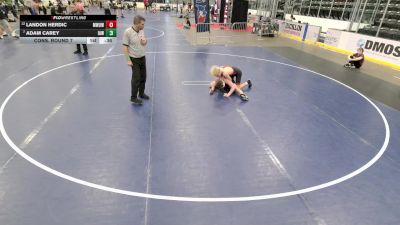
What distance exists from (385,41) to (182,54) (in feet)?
36.3

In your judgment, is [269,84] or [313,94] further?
[269,84]

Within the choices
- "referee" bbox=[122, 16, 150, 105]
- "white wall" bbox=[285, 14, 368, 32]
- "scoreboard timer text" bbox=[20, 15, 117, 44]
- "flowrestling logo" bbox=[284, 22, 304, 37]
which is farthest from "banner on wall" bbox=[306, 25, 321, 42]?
"referee" bbox=[122, 16, 150, 105]

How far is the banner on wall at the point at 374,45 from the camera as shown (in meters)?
14.3

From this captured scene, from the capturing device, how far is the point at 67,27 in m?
12.5

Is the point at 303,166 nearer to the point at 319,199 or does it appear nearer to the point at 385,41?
the point at 319,199

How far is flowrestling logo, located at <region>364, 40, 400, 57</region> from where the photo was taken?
558 inches

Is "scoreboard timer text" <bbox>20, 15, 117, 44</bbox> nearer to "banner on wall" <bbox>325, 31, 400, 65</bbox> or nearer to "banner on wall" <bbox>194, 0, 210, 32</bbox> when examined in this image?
"banner on wall" <bbox>194, 0, 210, 32</bbox>

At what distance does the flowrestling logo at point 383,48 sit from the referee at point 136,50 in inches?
535

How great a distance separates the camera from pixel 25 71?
10.6m

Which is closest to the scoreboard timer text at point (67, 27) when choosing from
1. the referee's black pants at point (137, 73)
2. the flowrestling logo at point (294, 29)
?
the referee's black pants at point (137, 73)

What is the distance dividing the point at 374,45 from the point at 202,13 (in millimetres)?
11128

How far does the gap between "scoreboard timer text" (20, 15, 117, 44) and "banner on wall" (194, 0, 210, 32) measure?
305 inches

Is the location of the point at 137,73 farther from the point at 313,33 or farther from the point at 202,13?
the point at 313,33

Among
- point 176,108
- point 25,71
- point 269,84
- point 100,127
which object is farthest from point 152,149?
point 25,71
